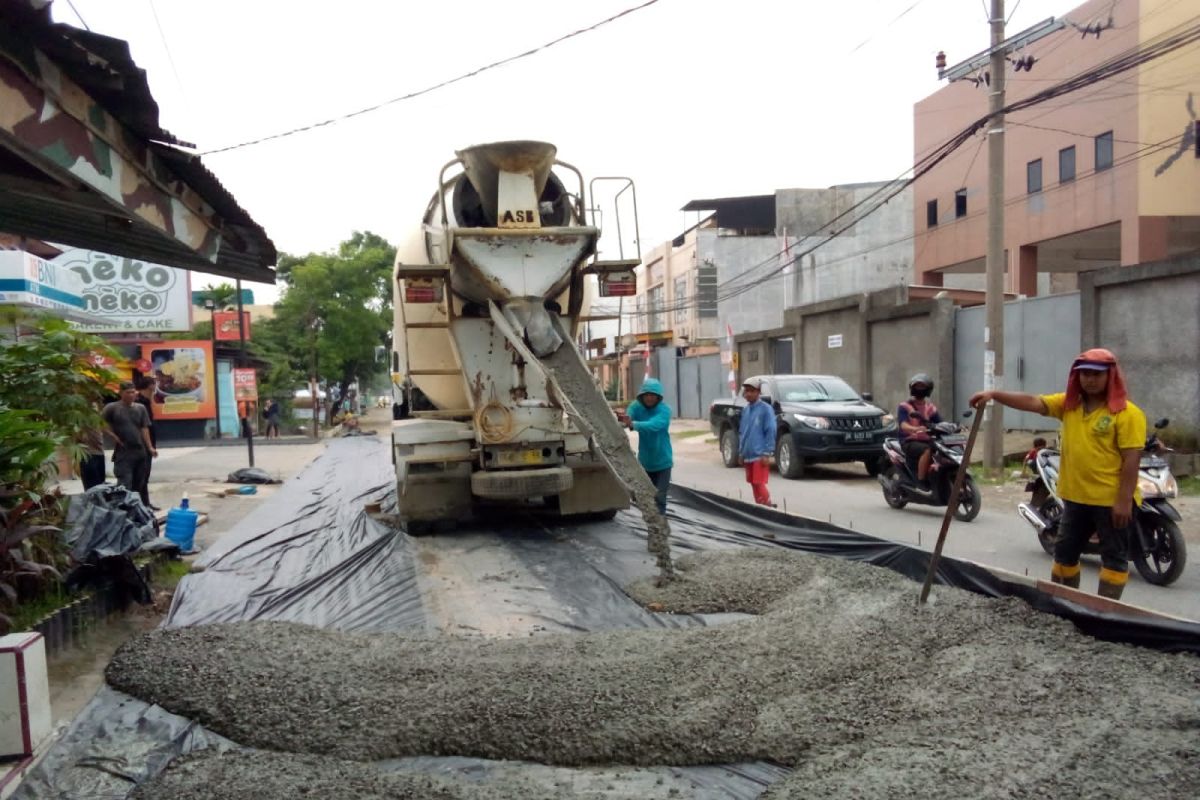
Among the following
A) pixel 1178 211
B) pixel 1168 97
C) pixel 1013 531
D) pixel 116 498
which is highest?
pixel 1168 97

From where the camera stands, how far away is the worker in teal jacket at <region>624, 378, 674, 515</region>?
7.88 meters

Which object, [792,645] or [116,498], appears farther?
[116,498]

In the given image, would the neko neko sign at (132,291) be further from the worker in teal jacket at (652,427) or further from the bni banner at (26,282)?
the worker in teal jacket at (652,427)

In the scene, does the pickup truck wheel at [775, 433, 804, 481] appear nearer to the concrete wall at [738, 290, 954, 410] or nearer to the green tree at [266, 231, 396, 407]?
the concrete wall at [738, 290, 954, 410]

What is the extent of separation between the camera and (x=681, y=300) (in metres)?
39.8

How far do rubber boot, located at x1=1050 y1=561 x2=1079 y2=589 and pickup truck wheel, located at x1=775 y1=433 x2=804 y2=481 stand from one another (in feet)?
27.4

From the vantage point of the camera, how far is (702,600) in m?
5.39

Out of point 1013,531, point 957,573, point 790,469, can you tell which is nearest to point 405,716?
point 957,573

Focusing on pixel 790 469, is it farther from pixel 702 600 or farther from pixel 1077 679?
pixel 1077 679

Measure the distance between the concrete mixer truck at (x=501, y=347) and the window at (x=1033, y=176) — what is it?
840 inches

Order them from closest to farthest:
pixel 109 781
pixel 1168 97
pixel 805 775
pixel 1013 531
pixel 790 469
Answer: pixel 805 775 < pixel 109 781 < pixel 1013 531 < pixel 790 469 < pixel 1168 97

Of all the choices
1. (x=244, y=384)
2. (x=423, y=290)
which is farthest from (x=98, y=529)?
(x=244, y=384)

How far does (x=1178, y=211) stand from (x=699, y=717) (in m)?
22.4

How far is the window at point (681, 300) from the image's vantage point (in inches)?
Result: 1540
